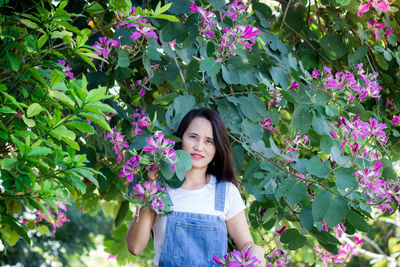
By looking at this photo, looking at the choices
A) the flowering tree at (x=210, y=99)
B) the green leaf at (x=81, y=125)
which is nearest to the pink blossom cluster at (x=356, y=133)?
the flowering tree at (x=210, y=99)

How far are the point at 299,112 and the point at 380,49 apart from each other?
906 mm

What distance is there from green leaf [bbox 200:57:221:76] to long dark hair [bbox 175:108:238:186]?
247 mm

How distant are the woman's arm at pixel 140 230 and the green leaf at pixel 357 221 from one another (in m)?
0.73

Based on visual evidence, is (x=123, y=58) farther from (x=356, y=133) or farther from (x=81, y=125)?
(x=356, y=133)

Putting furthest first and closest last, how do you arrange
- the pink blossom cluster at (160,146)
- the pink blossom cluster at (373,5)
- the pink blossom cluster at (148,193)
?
1. the pink blossom cluster at (373,5)
2. the pink blossom cluster at (148,193)
3. the pink blossom cluster at (160,146)

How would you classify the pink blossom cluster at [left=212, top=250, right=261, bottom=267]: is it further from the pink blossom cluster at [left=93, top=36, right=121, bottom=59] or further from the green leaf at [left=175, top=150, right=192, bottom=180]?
the pink blossom cluster at [left=93, top=36, right=121, bottom=59]

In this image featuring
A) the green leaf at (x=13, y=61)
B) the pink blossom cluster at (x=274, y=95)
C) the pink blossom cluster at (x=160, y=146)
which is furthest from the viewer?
the pink blossom cluster at (x=274, y=95)

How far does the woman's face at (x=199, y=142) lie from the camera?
2.08 m

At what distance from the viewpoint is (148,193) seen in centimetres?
178

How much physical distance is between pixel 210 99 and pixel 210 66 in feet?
1.24

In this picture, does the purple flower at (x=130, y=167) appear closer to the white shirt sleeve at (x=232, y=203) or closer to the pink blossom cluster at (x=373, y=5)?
the white shirt sleeve at (x=232, y=203)

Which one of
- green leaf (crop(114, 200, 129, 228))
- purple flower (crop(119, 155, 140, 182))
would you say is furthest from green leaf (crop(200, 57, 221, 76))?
green leaf (crop(114, 200, 129, 228))

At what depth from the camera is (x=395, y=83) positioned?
296 cm

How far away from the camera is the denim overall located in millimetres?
1991
